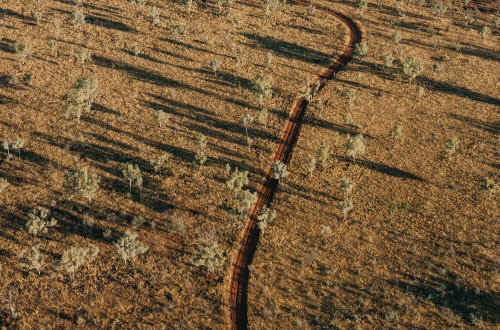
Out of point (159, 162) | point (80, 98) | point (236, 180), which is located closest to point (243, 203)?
point (236, 180)

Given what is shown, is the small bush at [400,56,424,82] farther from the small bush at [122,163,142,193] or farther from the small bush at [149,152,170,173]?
the small bush at [122,163,142,193]

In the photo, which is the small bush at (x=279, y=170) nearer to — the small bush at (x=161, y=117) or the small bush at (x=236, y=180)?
the small bush at (x=236, y=180)

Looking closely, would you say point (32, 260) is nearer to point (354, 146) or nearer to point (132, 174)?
point (132, 174)

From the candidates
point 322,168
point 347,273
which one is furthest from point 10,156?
point 347,273

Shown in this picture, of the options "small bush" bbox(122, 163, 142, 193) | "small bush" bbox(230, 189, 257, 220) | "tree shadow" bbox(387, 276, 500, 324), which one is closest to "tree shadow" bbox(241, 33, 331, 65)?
"small bush" bbox(230, 189, 257, 220)

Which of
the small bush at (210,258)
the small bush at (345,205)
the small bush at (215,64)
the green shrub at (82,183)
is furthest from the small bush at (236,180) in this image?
the small bush at (215,64)

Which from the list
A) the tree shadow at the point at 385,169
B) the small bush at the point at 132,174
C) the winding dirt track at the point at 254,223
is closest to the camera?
the winding dirt track at the point at 254,223
